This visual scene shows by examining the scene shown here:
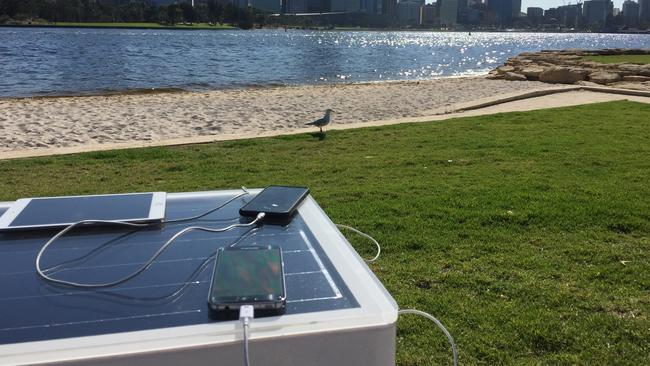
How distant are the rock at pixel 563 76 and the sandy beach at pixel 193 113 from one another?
202 centimetres

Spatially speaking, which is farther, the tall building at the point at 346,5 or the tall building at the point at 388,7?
the tall building at the point at 388,7

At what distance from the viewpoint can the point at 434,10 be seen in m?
200

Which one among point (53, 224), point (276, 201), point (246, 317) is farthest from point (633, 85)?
point (246, 317)

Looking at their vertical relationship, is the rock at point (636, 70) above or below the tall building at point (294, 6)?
below

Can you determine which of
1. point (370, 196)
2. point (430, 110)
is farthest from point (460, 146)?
point (430, 110)

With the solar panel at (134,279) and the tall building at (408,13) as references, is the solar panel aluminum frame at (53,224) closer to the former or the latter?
the solar panel at (134,279)

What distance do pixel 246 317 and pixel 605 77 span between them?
21.1m

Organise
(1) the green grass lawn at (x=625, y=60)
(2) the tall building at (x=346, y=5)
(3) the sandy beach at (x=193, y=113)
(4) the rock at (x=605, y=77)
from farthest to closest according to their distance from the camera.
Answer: (2) the tall building at (x=346, y=5) → (1) the green grass lawn at (x=625, y=60) → (4) the rock at (x=605, y=77) → (3) the sandy beach at (x=193, y=113)

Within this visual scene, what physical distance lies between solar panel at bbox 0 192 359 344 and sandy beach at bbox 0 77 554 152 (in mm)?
8670

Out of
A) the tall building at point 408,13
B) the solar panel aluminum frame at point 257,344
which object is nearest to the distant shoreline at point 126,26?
the tall building at point 408,13

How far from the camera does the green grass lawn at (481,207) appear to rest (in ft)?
11.0

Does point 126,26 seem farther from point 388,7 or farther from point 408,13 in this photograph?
point 408,13

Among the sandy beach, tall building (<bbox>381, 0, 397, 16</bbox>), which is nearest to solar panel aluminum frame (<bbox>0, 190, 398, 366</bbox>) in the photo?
the sandy beach

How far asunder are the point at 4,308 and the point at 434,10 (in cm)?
20971
